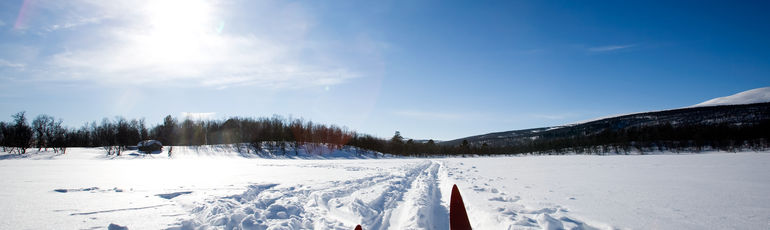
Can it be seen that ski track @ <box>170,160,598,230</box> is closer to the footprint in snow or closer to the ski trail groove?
the ski trail groove

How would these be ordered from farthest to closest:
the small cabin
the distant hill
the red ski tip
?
the distant hill
the small cabin
the red ski tip

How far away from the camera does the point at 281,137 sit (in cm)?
5428

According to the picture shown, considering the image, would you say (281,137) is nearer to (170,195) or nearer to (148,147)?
(148,147)

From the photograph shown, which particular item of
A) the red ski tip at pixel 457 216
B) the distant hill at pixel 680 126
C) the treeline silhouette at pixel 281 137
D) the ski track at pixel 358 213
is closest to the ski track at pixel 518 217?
the ski track at pixel 358 213

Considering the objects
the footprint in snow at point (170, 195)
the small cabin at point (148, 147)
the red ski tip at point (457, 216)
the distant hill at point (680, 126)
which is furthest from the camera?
the distant hill at point (680, 126)

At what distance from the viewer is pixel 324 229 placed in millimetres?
3561

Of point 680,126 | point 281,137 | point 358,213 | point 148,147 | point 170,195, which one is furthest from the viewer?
point 680,126

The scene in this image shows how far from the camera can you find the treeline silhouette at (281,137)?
44.8m

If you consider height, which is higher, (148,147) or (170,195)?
(170,195)

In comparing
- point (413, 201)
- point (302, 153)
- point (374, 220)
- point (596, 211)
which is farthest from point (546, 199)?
point (302, 153)

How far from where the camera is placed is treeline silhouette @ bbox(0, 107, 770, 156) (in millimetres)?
44750

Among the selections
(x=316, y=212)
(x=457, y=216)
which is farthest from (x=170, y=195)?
(x=457, y=216)

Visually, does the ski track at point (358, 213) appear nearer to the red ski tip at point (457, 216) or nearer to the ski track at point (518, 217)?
the ski track at point (518, 217)

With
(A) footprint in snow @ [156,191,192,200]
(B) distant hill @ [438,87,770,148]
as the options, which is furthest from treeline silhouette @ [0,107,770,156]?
(A) footprint in snow @ [156,191,192,200]
